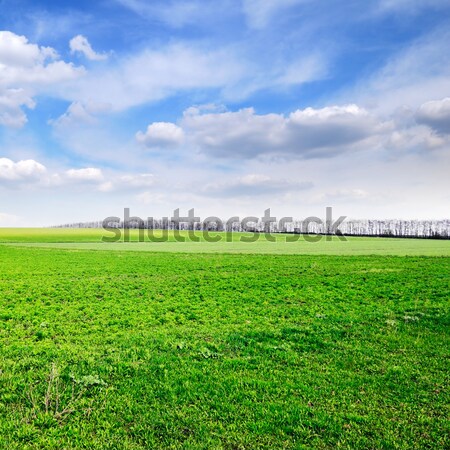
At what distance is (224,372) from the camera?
9.13 metres

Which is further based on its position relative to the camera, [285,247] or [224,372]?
[285,247]

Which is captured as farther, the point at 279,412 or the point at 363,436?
the point at 279,412

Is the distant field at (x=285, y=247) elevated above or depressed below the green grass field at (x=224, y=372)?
above

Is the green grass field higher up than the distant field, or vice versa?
the distant field

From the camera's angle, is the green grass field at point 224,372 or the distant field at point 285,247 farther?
the distant field at point 285,247

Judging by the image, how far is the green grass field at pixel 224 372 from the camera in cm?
655

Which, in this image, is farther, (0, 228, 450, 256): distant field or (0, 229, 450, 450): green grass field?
(0, 228, 450, 256): distant field

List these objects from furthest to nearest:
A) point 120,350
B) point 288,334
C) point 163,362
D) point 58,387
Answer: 1. point 288,334
2. point 120,350
3. point 163,362
4. point 58,387

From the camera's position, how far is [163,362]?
9.79 meters

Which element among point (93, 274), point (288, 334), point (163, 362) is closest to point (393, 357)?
point (288, 334)

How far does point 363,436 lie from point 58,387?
6.63m

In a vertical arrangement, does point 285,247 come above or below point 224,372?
above

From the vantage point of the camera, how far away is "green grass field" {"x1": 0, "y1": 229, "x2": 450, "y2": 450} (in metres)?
6.55

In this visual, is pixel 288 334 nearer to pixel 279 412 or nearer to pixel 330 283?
pixel 279 412
